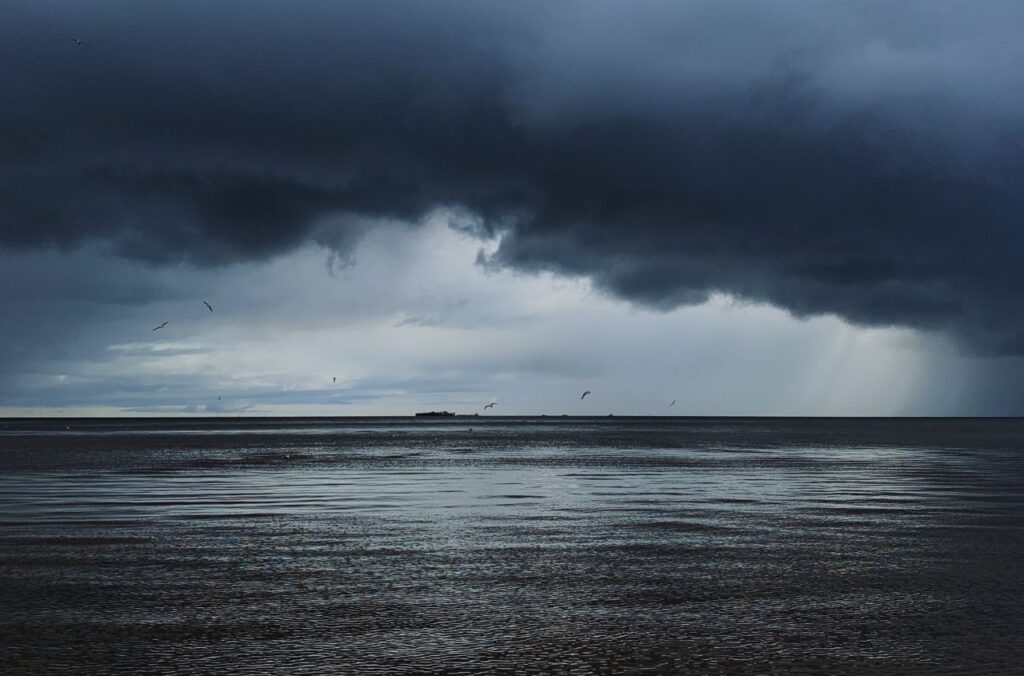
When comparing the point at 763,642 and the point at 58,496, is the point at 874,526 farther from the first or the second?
the point at 58,496

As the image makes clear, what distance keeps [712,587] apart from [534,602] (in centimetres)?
377

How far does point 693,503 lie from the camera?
120ft

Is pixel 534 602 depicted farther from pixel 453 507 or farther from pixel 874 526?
pixel 453 507

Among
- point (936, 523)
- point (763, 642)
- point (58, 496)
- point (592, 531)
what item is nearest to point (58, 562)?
point (592, 531)

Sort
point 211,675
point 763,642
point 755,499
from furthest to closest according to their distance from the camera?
point 755,499 → point 763,642 → point 211,675

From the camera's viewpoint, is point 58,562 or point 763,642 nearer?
point 763,642

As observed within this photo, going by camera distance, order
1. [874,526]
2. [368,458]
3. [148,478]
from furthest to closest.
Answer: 1. [368,458]
2. [148,478]
3. [874,526]

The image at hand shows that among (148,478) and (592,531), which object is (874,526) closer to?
(592,531)

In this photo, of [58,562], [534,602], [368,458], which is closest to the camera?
[534,602]

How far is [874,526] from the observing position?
28.5m

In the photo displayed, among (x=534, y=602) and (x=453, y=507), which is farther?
(x=453, y=507)

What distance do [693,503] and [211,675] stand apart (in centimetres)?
2703

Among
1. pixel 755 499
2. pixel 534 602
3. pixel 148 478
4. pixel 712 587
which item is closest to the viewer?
pixel 534 602

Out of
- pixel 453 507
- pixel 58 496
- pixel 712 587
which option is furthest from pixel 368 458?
pixel 712 587
